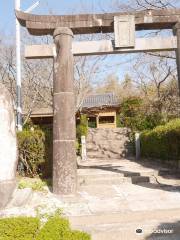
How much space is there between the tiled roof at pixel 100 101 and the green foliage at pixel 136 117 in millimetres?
3928

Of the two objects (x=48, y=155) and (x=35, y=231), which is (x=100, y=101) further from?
(x=35, y=231)

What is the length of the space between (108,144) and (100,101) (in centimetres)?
1423

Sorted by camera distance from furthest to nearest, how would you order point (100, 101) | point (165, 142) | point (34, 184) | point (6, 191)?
1. point (100, 101)
2. point (165, 142)
3. point (34, 184)
4. point (6, 191)

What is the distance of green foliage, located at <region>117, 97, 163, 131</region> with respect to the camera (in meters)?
23.2

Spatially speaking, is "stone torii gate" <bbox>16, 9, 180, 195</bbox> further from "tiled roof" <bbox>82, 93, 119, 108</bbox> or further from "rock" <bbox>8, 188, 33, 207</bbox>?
"tiled roof" <bbox>82, 93, 119, 108</bbox>

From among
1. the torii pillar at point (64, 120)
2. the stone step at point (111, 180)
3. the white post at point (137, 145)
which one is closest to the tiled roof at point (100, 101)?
the white post at point (137, 145)

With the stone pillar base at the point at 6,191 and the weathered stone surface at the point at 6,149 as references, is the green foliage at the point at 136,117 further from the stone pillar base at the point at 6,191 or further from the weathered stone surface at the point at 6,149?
the stone pillar base at the point at 6,191

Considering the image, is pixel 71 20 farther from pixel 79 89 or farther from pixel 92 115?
pixel 92 115

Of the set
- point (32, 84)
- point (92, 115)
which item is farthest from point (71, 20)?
point (92, 115)

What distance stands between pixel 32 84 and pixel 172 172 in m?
15.0

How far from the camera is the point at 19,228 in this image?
158 inches

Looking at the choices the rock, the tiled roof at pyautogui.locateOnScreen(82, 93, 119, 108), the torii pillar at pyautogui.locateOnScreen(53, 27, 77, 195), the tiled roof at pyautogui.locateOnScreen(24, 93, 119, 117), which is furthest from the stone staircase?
the rock

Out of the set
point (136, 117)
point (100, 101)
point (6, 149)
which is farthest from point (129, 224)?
point (100, 101)

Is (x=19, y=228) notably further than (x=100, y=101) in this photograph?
No
